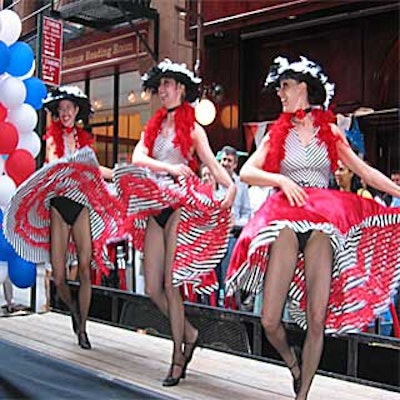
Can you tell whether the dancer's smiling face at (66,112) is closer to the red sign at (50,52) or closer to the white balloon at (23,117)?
the white balloon at (23,117)

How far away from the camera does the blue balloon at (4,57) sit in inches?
130

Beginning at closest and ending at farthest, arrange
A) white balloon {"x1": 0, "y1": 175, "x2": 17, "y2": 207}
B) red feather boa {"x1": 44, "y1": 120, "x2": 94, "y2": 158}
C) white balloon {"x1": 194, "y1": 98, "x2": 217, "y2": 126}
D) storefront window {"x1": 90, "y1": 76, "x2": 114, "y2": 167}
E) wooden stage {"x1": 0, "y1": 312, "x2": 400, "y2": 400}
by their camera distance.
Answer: wooden stage {"x1": 0, "y1": 312, "x2": 400, "y2": 400}
white balloon {"x1": 0, "y1": 175, "x2": 17, "y2": 207}
red feather boa {"x1": 44, "y1": 120, "x2": 94, "y2": 158}
white balloon {"x1": 194, "y1": 98, "x2": 217, "y2": 126}
storefront window {"x1": 90, "y1": 76, "x2": 114, "y2": 167}

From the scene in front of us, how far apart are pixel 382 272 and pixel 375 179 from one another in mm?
462

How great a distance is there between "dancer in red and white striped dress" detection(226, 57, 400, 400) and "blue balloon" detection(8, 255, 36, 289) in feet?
4.40

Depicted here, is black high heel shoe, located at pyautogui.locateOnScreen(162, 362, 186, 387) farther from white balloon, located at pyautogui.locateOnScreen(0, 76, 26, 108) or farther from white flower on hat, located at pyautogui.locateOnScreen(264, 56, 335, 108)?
white balloon, located at pyautogui.locateOnScreen(0, 76, 26, 108)

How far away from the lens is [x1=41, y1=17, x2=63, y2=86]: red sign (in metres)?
5.10

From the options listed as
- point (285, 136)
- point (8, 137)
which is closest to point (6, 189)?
point (8, 137)

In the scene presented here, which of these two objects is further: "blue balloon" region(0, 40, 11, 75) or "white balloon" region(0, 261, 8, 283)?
"white balloon" region(0, 261, 8, 283)

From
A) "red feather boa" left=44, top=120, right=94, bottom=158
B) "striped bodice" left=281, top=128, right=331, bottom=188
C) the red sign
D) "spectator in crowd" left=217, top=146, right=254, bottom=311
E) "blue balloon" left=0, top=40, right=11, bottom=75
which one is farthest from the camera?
the red sign

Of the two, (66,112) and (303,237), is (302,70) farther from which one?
(66,112)

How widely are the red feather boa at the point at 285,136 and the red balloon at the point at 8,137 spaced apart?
4.58 feet

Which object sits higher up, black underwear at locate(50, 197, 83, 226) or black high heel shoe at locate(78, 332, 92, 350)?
black underwear at locate(50, 197, 83, 226)

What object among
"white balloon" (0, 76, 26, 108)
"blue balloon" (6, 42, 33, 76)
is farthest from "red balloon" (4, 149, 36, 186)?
"blue balloon" (6, 42, 33, 76)

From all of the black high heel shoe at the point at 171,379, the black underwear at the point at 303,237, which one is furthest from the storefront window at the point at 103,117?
the black underwear at the point at 303,237
